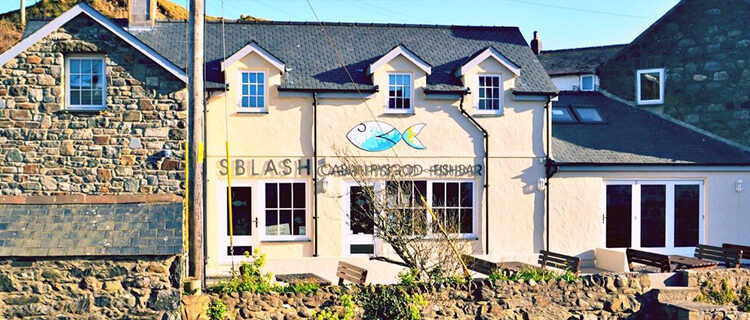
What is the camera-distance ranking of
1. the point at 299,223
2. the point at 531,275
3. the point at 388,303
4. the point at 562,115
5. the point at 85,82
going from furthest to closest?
the point at 562,115 → the point at 299,223 → the point at 85,82 → the point at 531,275 → the point at 388,303

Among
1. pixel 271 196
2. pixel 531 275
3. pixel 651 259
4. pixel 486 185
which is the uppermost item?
pixel 486 185

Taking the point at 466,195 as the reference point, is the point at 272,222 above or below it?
below

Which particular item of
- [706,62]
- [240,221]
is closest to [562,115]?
[706,62]

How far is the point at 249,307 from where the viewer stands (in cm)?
1373

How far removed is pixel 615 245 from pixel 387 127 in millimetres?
6991

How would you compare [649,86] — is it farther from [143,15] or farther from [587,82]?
[143,15]

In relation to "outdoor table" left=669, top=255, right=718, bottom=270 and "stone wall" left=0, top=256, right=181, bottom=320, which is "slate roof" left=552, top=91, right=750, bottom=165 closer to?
"outdoor table" left=669, top=255, right=718, bottom=270

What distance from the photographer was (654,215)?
2067cm

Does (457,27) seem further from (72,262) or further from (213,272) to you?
(72,262)

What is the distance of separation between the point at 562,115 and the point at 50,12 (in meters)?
36.0

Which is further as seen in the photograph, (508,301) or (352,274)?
(352,274)

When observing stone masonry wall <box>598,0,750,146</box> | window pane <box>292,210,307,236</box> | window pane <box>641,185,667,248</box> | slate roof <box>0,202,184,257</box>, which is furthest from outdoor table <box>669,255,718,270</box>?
slate roof <box>0,202,184,257</box>

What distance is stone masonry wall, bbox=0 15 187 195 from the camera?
15.8 m

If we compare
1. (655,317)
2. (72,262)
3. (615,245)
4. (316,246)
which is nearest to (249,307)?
(72,262)
